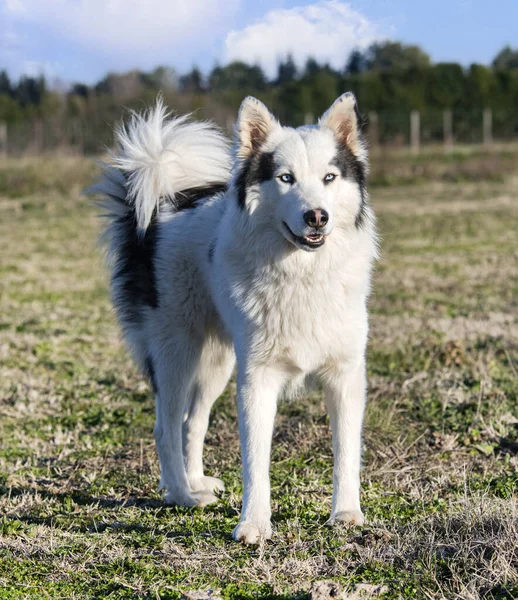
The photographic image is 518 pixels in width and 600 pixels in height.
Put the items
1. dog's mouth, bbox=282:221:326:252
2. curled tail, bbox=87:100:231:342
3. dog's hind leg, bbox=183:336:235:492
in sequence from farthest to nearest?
curled tail, bbox=87:100:231:342 → dog's hind leg, bbox=183:336:235:492 → dog's mouth, bbox=282:221:326:252

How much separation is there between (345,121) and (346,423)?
50.4 inches

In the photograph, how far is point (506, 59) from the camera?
1455 inches

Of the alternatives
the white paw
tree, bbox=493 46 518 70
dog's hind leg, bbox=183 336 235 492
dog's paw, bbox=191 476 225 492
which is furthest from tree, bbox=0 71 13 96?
the white paw

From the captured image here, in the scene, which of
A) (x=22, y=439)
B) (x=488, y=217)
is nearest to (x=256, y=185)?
(x=22, y=439)

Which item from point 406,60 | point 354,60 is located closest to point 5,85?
point 406,60

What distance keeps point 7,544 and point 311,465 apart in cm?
162

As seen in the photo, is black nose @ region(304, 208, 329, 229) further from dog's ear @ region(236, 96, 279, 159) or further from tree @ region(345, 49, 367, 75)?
tree @ region(345, 49, 367, 75)

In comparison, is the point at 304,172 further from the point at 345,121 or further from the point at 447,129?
the point at 447,129

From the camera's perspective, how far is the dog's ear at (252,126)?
11.8 ft

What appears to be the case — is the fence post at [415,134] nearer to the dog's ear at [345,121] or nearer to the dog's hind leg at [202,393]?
the dog's hind leg at [202,393]

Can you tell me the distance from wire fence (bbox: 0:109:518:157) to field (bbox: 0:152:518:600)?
57.6ft

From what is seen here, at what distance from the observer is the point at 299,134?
3.57 m

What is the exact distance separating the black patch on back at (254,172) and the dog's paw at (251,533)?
130cm

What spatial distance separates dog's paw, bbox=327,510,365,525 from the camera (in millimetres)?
3432
